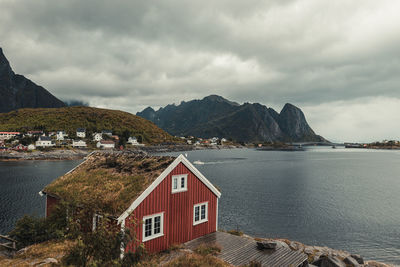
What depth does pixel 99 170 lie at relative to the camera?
72.2 feet

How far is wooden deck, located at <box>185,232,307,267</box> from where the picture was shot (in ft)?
52.9

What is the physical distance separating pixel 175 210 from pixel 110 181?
5703 millimetres

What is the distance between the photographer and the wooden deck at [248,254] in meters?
16.1

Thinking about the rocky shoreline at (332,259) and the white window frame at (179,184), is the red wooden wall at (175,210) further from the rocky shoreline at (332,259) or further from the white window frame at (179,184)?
the rocky shoreline at (332,259)

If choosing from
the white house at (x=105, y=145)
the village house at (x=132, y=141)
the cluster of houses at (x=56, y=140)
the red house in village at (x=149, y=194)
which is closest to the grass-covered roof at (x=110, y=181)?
the red house in village at (x=149, y=194)

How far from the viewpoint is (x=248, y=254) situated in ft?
56.0

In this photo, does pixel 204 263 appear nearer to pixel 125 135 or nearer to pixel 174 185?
pixel 174 185

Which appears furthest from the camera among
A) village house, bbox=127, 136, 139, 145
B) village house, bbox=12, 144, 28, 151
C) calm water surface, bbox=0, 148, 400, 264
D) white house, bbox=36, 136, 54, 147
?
village house, bbox=127, 136, 139, 145

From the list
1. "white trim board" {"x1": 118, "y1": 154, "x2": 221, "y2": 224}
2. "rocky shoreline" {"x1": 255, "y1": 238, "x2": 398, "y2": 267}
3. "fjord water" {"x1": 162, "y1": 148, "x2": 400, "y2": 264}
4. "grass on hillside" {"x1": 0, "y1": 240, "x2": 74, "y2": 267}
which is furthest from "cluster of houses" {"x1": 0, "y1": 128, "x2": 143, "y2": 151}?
"rocky shoreline" {"x1": 255, "y1": 238, "x2": 398, "y2": 267}

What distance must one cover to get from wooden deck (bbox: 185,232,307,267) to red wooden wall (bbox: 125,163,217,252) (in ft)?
3.72

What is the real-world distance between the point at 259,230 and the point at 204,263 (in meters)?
23.0

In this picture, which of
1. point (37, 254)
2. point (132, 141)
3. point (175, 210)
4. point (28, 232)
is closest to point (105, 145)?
point (132, 141)

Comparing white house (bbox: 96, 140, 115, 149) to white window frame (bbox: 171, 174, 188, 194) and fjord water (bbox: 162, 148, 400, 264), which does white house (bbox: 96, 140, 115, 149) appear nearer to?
fjord water (bbox: 162, 148, 400, 264)

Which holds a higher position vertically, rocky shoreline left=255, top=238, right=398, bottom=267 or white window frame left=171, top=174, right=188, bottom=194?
white window frame left=171, top=174, right=188, bottom=194
